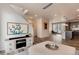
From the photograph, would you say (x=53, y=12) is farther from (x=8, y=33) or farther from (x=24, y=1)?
(x=8, y=33)

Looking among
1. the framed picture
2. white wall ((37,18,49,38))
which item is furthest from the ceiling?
the framed picture

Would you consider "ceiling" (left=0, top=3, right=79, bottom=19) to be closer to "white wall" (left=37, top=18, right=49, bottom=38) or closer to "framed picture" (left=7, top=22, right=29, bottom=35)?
"white wall" (left=37, top=18, right=49, bottom=38)

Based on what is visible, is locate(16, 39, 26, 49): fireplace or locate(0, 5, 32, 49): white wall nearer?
locate(0, 5, 32, 49): white wall

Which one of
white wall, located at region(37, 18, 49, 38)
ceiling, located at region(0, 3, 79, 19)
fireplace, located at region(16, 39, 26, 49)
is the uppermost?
ceiling, located at region(0, 3, 79, 19)

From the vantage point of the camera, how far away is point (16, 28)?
65.9 inches

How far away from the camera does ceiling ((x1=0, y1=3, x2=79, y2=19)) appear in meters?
1.62

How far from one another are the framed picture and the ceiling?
27 cm

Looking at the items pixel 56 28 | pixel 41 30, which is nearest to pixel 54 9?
pixel 56 28

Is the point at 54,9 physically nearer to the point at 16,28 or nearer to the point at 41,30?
the point at 41,30

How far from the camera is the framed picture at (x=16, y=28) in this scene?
161cm

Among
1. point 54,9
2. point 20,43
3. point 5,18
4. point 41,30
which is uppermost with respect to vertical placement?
point 54,9

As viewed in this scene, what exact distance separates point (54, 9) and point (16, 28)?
774mm
